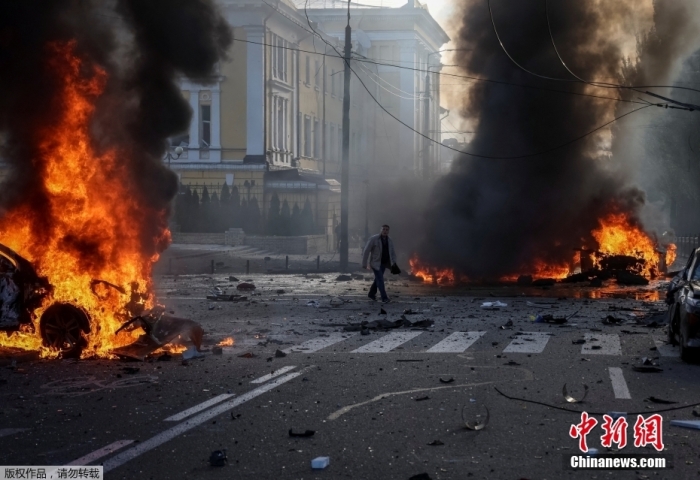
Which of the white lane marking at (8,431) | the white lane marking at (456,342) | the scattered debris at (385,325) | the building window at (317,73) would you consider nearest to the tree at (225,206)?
the building window at (317,73)

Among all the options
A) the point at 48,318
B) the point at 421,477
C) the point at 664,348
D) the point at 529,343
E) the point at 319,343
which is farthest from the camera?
the point at 319,343

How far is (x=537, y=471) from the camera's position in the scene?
6.36 meters

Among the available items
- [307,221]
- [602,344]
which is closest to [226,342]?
[602,344]

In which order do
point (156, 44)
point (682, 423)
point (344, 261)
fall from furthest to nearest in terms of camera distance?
point (344, 261) < point (156, 44) < point (682, 423)

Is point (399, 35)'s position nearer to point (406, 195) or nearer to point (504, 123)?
point (406, 195)

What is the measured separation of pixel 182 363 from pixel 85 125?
3966 millimetres

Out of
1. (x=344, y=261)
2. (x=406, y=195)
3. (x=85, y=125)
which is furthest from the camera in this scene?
(x=406, y=195)

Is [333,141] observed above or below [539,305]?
above

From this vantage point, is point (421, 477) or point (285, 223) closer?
point (421, 477)

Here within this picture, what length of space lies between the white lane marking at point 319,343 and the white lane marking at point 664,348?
4451mm

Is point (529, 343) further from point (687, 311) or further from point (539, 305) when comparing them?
point (539, 305)

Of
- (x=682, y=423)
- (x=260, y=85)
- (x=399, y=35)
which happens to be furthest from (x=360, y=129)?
(x=682, y=423)

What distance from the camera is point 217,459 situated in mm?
6559

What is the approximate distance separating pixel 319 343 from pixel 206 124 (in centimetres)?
3513
